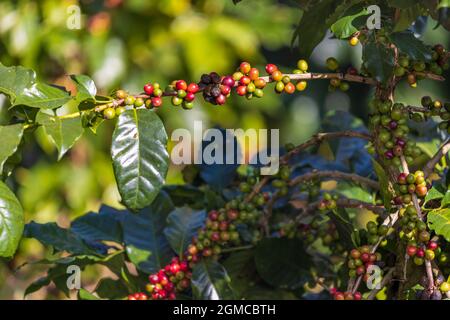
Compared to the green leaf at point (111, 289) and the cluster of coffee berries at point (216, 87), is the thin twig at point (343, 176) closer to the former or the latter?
the cluster of coffee berries at point (216, 87)

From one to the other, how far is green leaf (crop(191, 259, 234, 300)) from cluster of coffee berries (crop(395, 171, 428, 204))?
334 mm

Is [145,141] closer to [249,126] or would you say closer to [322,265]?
[322,265]

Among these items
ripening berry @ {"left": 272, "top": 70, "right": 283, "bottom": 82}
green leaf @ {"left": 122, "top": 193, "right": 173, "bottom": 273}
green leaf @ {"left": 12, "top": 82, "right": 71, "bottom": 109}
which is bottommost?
green leaf @ {"left": 122, "top": 193, "right": 173, "bottom": 273}

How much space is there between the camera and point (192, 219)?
56.5 inches

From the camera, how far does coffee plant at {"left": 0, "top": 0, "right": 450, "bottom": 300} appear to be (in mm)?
1073

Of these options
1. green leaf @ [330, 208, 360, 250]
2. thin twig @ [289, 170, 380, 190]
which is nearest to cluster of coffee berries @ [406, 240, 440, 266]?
green leaf @ [330, 208, 360, 250]

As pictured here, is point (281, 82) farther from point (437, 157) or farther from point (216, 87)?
point (437, 157)

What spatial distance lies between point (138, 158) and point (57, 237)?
396 millimetres

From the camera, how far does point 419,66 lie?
112 cm

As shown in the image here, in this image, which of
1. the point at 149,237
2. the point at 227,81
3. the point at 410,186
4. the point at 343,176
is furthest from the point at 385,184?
the point at 149,237

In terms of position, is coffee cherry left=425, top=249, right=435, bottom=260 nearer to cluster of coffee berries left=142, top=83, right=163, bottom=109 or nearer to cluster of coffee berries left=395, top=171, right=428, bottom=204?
cluster of coffee berries left=395, top=171, right=428, bottom=204

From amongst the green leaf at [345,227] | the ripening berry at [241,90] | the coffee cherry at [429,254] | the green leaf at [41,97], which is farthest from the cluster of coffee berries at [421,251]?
the green leaf at [41,97]
